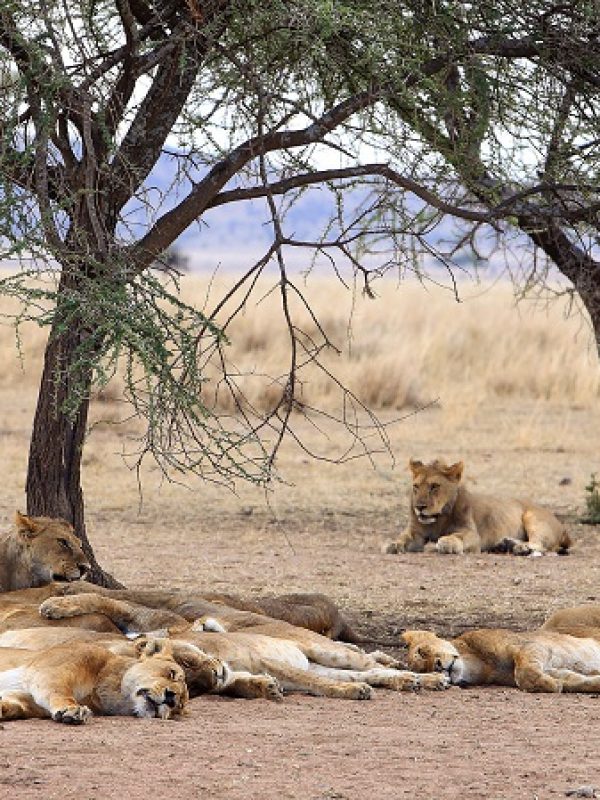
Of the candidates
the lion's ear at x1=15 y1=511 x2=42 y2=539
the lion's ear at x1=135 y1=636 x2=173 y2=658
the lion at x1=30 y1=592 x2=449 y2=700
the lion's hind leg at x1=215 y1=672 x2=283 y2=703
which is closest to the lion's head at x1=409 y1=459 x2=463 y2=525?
the lion's ear at x1=15 y1=511 x2=42 y2=539

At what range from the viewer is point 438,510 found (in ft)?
42.5

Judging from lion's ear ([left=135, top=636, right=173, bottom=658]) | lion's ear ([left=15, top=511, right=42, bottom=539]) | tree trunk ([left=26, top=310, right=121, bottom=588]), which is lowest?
lion's ear ([left=135, top=636, right=173, bottom=658])

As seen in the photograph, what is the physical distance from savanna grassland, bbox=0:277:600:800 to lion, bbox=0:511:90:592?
155 centimetres

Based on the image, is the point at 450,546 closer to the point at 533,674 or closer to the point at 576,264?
the point at 576,264

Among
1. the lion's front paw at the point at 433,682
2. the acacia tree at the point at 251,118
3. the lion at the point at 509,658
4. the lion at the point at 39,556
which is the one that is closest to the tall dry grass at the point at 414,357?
the acacia tree at the point at 251,118

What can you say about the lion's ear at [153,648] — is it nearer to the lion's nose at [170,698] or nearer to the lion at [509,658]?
the lion's nose at [170,698]

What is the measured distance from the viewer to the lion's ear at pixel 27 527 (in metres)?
8.38

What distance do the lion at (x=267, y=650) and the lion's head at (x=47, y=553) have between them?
76 cm

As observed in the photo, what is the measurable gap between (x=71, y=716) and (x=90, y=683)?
0.33 metres

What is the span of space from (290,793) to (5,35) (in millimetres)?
4340

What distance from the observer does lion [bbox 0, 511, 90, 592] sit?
8.41 m

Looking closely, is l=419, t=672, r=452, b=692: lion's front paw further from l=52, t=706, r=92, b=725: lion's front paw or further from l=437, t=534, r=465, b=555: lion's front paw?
l=437, t=534, r=465, b=555: lion's front paw

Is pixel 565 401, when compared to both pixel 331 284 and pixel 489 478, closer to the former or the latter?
pixel 489 478

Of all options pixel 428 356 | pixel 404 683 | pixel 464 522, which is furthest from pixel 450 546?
pixel 428 356
